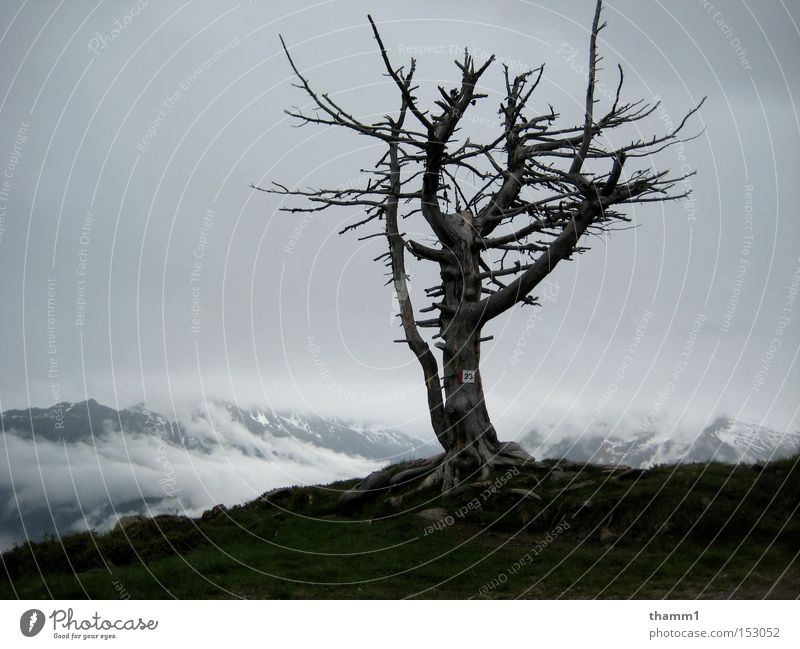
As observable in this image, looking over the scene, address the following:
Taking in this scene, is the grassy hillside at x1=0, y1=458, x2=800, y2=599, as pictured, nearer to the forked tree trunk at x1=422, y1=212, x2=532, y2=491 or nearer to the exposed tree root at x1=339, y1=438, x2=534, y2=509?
the exposed tree root at x1=339, y1=438, x2=534, y2=509

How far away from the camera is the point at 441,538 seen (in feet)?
59.0

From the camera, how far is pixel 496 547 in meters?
17.3

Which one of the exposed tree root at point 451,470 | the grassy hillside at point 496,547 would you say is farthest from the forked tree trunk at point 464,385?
the grassy hillside at point 496,547

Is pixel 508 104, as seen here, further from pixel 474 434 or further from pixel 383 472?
pixel 383 472

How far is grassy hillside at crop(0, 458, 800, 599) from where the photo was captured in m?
15.1

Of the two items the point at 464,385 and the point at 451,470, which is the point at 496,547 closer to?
the point at 451,470

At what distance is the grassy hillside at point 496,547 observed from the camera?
593 inches

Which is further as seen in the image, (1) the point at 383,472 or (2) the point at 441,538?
(1) the point at 383,472

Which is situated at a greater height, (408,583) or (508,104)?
(508,104)

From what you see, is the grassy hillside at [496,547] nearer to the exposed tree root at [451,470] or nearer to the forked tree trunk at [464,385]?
the exposed tree root at [451,470]

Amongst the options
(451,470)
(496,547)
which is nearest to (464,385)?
(451,470)

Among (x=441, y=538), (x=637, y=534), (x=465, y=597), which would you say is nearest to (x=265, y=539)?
(x=441, y=538)

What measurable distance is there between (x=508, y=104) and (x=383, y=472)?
34.9 feet

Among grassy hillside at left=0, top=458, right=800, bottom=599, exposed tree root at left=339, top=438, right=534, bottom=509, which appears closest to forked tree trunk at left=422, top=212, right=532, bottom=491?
exposed tree root at left=339, top=438, right=534, bottom=509
